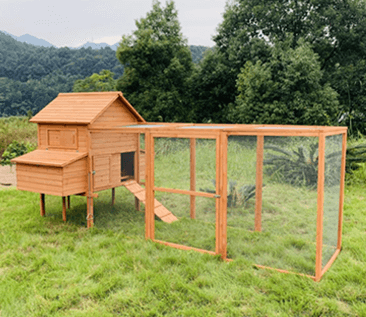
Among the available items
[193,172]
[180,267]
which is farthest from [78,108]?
[180,267]

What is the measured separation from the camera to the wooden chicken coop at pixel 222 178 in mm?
4984

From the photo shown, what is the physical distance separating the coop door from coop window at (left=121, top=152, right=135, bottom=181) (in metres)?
0.50

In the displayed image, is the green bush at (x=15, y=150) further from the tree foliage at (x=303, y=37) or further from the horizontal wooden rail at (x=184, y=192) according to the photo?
the horizontal wooden rail at (x=184, y=192)

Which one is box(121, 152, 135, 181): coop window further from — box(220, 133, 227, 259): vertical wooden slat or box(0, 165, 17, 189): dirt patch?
box(0, 165, 17, 189): dirt patch

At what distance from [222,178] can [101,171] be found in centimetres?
267

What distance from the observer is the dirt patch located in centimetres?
1130

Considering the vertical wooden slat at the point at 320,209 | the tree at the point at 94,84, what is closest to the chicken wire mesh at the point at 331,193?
the vertical wooden slat at the point at 320,209

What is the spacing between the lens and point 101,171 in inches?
275

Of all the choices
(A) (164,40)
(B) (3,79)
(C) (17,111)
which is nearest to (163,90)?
(A) (164,40)

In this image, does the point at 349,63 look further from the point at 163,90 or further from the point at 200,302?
the point at 200,302

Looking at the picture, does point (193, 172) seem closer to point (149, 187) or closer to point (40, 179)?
point (149, 187)

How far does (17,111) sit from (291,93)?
35042 mm

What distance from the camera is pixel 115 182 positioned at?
7.29 m

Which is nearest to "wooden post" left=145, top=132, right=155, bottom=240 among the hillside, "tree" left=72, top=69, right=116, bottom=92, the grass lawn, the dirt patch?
the grass lawn
